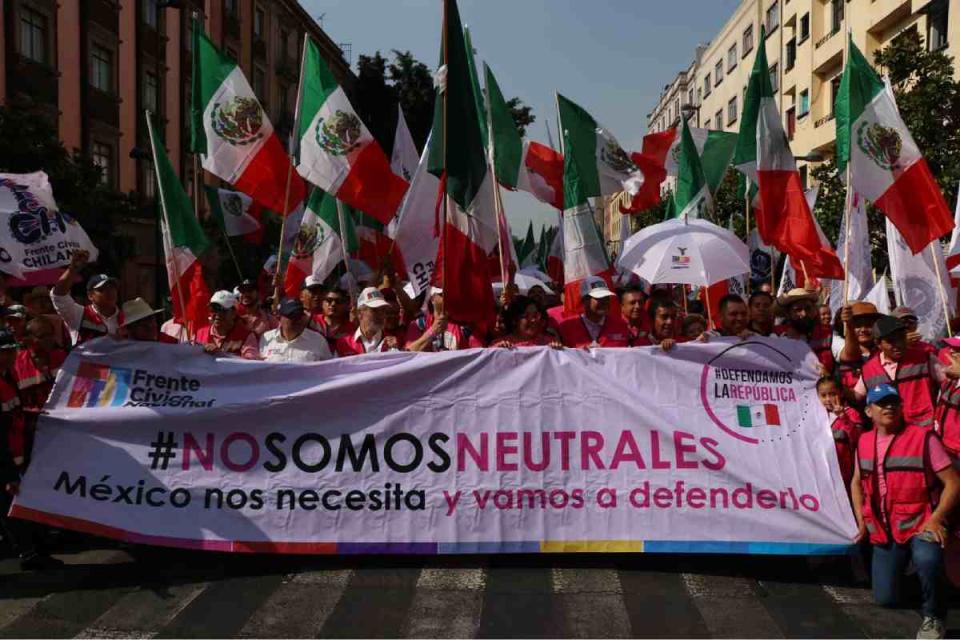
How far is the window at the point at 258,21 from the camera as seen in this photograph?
37806 mm

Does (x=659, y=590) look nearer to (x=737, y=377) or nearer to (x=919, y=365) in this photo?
(x=737, y=377)

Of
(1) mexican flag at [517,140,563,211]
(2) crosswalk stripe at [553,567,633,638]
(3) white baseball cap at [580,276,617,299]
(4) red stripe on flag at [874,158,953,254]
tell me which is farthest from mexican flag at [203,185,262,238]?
(4) red stripe on flag at [874,158,953,254]

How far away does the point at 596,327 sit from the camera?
670 centimetres

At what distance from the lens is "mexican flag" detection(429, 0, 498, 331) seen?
6066mm

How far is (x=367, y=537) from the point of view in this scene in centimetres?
527

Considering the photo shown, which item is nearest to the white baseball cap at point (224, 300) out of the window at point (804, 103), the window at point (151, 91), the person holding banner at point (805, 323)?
the person holding banner at point (805, 323)

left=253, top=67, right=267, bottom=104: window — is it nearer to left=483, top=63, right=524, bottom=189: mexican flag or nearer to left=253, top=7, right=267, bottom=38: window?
left=253, top=7, right=267, bottom=38: window

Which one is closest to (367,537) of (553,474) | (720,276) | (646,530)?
(553,474)

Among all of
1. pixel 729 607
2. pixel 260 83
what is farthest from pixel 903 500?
pixel 260 83

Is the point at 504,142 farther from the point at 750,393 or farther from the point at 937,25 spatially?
the point at 937,25

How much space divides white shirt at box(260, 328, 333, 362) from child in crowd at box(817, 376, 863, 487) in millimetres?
3274

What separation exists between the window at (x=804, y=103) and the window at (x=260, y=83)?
22.4 metres

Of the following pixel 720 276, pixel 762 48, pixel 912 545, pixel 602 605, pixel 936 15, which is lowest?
pixel 602 605

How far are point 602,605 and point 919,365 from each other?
2388 mm
